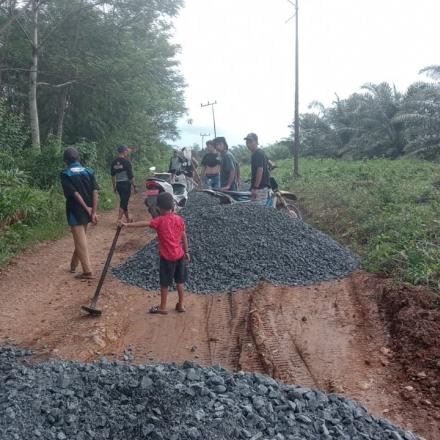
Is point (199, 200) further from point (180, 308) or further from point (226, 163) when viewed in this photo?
point (180, 308)

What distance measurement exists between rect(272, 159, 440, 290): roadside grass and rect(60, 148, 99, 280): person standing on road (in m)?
4.01

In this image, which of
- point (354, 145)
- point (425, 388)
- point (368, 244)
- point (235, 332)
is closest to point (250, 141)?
point (368, 244)

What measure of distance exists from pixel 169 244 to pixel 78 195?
5.78ft

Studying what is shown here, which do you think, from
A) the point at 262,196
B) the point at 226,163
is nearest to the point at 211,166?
the point at 226,163

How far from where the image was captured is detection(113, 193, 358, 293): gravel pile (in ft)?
20.5

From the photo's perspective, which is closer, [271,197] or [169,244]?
[169,244]

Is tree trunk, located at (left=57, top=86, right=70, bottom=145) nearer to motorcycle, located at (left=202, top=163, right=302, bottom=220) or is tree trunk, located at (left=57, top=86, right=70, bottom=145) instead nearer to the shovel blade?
motorcycle, located at (left=202, top=163, right=302, bottom=220)

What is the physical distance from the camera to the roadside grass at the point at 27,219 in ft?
25.7

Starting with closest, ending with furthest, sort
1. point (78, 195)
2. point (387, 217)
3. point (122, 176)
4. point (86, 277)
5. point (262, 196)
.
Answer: point (78, 195) → point (86, 277) → point (387, 217) → point (262, 196) → point (122, 176)

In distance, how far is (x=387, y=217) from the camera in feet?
26.4

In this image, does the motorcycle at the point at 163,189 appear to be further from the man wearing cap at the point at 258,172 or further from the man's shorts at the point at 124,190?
the man wearing cap at the point at 258,172

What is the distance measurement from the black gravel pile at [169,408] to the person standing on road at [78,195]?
9.72 ft

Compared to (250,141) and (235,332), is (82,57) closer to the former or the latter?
(250,141)

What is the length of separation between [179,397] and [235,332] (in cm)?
179
